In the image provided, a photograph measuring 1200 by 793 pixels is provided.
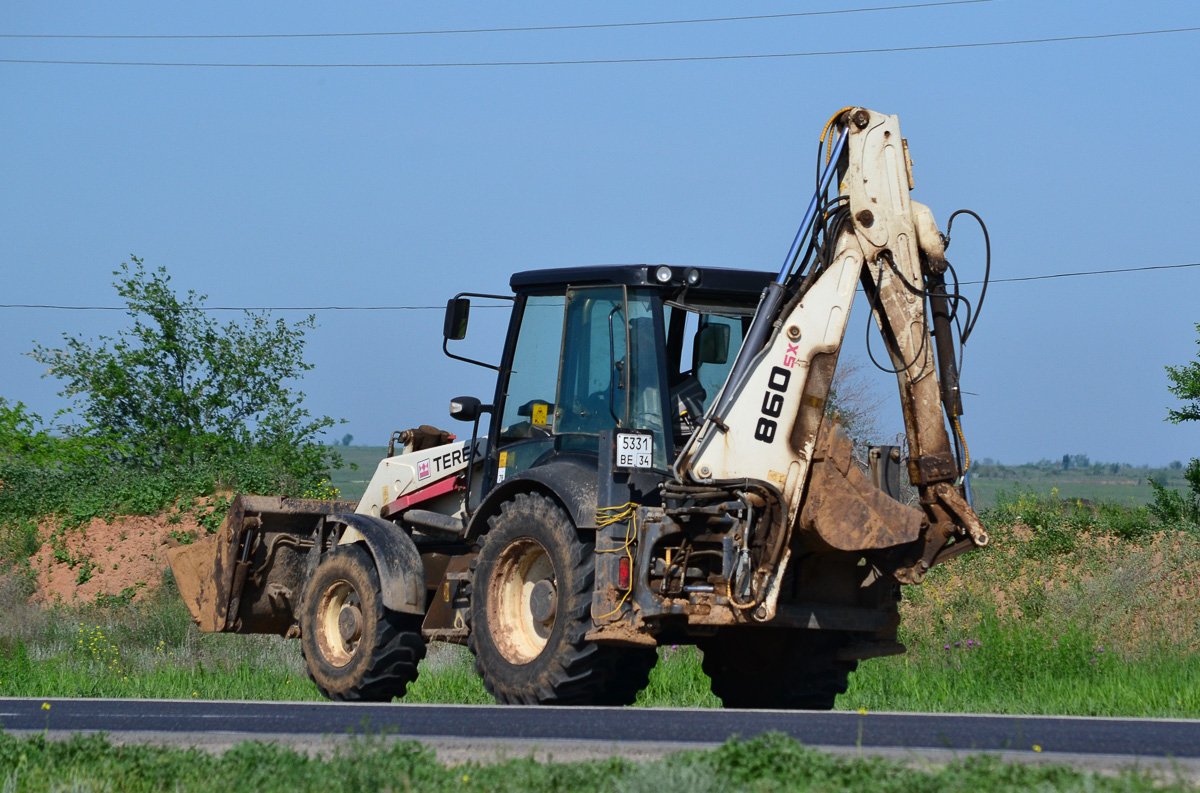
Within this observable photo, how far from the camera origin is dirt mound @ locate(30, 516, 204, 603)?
971 inches

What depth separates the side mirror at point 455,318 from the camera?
425 inches

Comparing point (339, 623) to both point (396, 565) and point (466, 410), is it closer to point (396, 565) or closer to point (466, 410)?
point (396, 565)

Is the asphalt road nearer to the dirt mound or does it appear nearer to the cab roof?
the cab roof

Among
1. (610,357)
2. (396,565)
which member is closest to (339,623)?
(396,565)

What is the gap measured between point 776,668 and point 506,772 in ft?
18.1

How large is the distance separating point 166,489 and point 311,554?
14712mm

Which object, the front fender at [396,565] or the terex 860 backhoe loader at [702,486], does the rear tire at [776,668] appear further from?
the front fender at [396,565]

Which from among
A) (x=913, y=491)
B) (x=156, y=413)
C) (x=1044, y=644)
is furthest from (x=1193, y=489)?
(x=156, y=413)

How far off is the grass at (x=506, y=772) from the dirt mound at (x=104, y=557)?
18982 millimetres

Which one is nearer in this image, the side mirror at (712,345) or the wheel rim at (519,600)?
the wheel rim at (519,600)

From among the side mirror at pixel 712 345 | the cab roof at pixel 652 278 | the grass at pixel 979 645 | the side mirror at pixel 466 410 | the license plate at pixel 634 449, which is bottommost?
the grass at pixel 979 645

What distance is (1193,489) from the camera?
22000mm

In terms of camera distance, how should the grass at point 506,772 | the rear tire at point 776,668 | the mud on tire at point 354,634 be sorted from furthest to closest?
the mud on tire at point 354,634 < the rear tire at point 776,668 < the grass at point 506,772

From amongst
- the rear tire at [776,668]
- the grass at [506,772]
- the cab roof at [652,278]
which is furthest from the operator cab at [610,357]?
the grass at [506,772]
